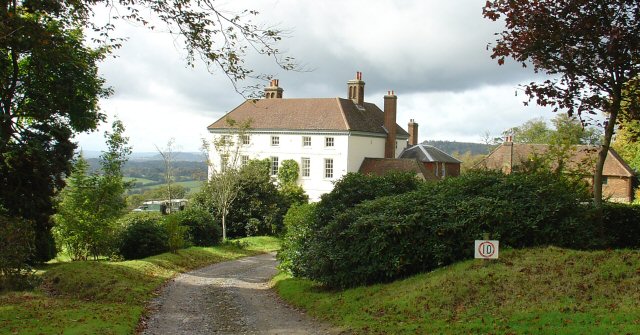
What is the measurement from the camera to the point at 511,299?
10.5 m

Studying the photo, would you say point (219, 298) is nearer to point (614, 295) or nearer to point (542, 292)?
point (542, 292)

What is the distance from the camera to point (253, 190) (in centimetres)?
4109

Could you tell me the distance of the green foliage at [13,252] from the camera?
14.5 metres

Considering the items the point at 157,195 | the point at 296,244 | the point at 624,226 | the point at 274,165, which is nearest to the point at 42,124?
the point at 296,244

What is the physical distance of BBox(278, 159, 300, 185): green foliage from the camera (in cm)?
5275

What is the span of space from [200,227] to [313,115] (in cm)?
2453

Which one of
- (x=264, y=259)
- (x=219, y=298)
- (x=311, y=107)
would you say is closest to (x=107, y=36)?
(x=219, y=298)

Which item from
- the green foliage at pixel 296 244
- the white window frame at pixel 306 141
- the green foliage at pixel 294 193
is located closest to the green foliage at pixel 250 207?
the green foliage at pixel 294 193

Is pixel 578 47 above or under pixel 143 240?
above

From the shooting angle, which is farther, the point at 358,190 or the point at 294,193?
the point at 294,193

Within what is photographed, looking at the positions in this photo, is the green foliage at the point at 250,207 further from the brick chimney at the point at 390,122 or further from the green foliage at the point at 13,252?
the green foliage at the point at 13,252

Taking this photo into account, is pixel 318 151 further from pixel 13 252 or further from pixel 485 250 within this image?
pixel 485 250

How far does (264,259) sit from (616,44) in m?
20.7

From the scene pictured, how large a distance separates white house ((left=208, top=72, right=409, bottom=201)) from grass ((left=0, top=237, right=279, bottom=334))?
2673cm
